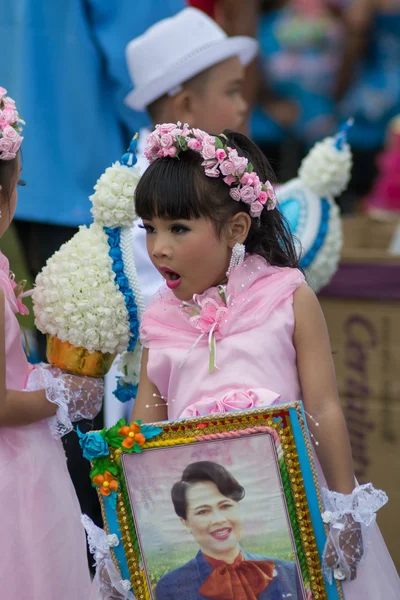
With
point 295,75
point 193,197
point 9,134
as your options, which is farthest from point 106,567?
point 295,75

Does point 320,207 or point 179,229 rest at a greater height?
point 320,207

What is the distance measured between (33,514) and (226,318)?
679mm

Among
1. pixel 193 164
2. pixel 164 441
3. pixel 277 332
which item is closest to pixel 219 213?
pixel 193 164

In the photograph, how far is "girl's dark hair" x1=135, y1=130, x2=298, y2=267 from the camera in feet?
7.19

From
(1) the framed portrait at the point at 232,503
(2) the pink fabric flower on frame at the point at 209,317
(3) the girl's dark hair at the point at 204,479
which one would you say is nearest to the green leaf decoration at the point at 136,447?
(1) the framed portrait at the point at 232,503

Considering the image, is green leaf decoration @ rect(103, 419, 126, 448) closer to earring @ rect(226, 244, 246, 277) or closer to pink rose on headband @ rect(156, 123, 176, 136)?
earring @ rect(226, 244, 246, 277)

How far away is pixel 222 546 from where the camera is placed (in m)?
1.93

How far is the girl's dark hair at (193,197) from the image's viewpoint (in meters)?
2.19

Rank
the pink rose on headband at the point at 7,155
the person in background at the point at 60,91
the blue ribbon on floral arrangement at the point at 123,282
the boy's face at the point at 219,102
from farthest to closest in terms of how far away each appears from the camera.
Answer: the person in background at the point at 60,91
the boy's face at the point at 219,102
the blue ribbon on floral arrangement at the point at 123,282
the pink rose on headband at the point at 7,155

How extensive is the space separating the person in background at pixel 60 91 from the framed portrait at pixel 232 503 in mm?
1860

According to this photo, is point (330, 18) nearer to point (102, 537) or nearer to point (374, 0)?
point (374, 0)

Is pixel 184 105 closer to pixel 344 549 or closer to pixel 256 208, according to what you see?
pixel 256 208

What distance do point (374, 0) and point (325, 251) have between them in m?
4.24

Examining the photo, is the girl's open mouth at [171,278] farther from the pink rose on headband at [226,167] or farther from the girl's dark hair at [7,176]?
the girl's dark hair at [7,176]
